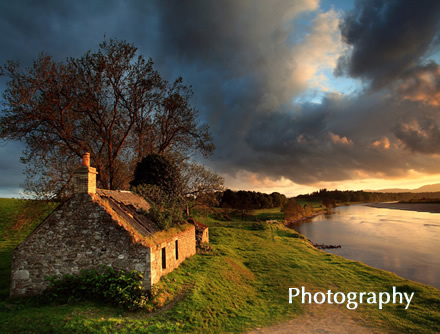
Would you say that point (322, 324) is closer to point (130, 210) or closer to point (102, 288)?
point (102, 288)

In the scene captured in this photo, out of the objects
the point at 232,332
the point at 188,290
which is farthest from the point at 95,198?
the point at 232,332

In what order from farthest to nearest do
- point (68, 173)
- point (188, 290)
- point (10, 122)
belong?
point (68, 173), point (10, 122), point (188, 290)

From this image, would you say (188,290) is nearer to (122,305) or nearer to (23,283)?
(122,305)

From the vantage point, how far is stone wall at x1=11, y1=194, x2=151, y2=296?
10844 mm

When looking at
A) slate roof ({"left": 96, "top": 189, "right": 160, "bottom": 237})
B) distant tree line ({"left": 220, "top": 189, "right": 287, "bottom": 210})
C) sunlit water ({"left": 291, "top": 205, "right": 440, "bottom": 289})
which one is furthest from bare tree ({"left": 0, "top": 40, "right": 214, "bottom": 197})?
distant tree line ({"left": 220, "top": 189, "right": 287, "bottom": 210})

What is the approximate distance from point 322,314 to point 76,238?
1164cm

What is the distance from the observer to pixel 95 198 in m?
11.5

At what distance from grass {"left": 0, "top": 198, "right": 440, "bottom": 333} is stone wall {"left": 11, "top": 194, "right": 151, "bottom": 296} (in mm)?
892

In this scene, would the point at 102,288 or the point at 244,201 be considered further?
the point at 244,201

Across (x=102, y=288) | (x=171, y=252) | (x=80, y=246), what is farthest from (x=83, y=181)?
(x=171, y=252)

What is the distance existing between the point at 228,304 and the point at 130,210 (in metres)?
6.93

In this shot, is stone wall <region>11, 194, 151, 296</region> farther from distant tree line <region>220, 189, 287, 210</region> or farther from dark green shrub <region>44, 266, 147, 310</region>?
distant tree line <region>220, 189, 287, 210</region>

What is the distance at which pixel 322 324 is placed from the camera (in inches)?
442

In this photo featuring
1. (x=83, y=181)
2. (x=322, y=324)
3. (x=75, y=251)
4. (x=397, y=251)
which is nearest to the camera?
(x=75, y=251)
